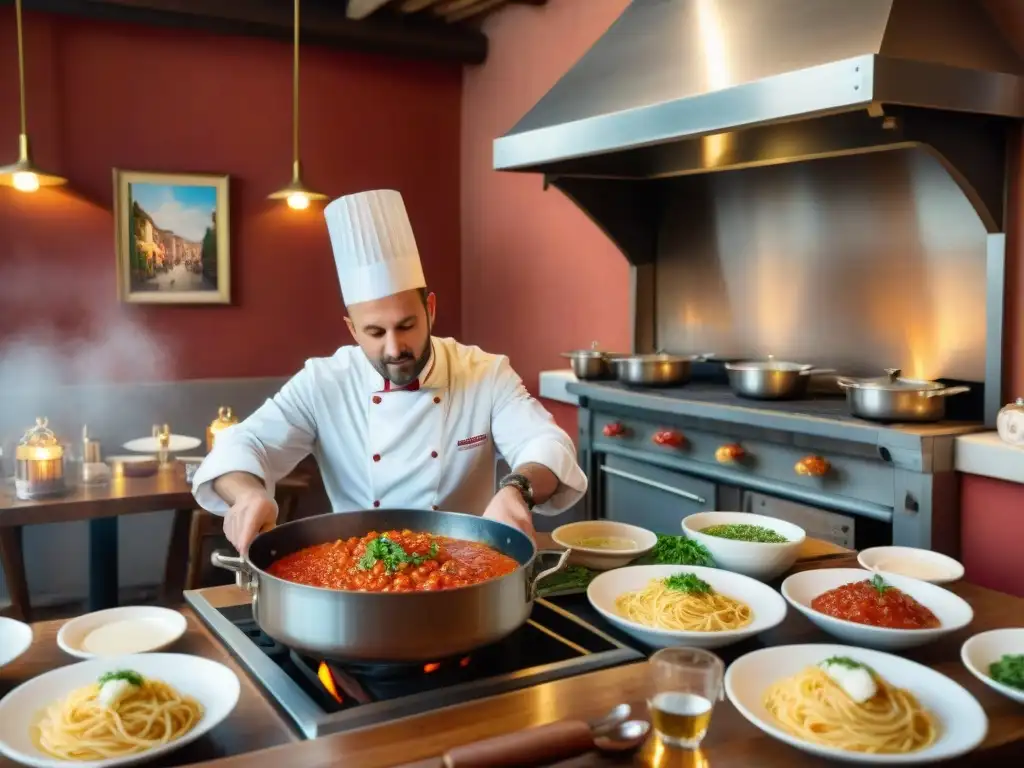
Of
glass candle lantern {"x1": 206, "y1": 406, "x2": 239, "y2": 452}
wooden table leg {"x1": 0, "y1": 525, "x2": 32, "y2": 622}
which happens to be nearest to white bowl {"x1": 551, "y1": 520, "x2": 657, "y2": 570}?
glass candle lantern {"x1": 206, "y1": 406, "x2": 239, "y2": 452}

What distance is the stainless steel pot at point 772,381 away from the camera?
10.5ft

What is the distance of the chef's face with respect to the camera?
6.95 feet

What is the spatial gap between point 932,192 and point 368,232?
1954 mm

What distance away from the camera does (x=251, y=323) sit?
17.5 feet

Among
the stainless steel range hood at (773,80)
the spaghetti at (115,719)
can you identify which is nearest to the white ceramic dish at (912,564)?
the stainless steel range hood at (773,80)

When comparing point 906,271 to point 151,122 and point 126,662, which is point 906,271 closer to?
point 126,662

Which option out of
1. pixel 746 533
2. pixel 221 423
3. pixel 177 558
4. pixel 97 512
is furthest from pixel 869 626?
A: pixel 177 558

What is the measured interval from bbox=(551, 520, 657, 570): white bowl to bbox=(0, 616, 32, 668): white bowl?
931 mm

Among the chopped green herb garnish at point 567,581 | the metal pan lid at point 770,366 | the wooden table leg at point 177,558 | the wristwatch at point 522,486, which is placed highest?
the metal pan lid at point 770,366

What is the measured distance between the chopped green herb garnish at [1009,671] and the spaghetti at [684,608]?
366mm

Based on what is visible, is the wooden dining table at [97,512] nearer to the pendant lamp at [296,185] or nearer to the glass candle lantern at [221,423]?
the glass candle lantern at [221,423]

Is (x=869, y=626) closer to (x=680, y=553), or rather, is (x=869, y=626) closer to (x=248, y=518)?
(x=680, y=553)

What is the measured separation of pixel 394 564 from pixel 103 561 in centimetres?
267

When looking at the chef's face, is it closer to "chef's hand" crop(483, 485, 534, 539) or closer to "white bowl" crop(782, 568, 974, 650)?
"chef's hand" crop(483, 485, 534, 539)
